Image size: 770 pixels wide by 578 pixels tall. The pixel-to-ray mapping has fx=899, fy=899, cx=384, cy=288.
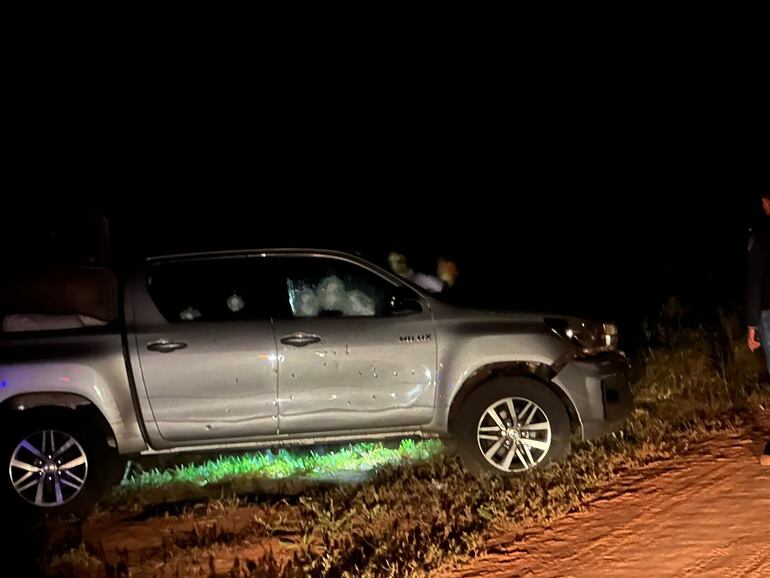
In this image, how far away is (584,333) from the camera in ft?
19.9

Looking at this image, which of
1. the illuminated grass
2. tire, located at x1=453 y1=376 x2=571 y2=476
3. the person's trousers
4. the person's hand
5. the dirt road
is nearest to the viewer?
the dirt road

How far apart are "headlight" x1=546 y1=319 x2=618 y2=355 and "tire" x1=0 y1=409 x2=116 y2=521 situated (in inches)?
121

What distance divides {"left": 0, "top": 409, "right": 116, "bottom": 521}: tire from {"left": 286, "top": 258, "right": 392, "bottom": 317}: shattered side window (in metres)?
1.58

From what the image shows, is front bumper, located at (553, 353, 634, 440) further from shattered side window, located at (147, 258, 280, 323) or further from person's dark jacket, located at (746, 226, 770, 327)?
shattered side window, located at (147, 258, 280, 323)

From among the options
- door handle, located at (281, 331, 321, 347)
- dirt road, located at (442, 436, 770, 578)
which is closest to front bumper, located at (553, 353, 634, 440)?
dirt road, located at (442, 436, 770, 578)

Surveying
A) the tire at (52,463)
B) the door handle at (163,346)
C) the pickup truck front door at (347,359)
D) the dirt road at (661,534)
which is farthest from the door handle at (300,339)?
the dirt road at (661,534)

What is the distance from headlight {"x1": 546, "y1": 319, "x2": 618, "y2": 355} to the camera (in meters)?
6.00

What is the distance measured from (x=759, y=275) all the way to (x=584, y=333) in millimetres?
1158

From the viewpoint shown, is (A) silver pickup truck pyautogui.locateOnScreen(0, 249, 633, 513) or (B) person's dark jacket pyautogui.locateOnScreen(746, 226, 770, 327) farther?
(A) silver pickup truck pyautogui.locateOnScreen(0, 249, 633, 513)

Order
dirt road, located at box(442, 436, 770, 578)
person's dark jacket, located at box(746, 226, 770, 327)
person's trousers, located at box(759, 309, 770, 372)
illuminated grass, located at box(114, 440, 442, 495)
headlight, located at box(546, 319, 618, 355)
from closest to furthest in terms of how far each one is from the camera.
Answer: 1. dirt road, located at box(442, 436, 770, 578)
2. person's dark jacket, located at box(746, 226, 770, 327)
3. person's trousers, located at box(759, 309, 770, 372)
4. headlight, located at box(546, 319, 618, 355)
5. illuminated grass, located at box(114, 440, 442, 495)

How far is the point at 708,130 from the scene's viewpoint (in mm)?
34250

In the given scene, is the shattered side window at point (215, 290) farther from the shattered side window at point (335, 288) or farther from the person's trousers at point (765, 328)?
the person's trousers at point (765, 328)

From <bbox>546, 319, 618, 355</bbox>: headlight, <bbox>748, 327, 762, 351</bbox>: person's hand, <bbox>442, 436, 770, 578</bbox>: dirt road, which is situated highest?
<bbox>546, 319, 618, 355</bbox>: headlight

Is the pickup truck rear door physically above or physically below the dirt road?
above
